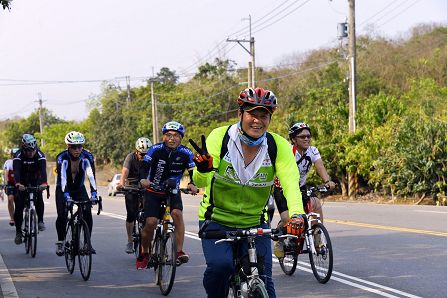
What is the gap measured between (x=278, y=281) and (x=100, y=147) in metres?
65.0

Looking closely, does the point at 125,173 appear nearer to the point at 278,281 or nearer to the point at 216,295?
the point at 278,281

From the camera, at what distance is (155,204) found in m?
10.1

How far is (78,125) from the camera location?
87.6 meters

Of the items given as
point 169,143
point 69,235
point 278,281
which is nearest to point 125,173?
point 69,235

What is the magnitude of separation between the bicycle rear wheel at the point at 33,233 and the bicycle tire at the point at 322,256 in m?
5.06

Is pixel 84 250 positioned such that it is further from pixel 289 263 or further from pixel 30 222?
pixel 30 222

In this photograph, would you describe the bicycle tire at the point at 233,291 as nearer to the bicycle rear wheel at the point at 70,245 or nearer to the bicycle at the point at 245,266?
the bicycle at the point at 245,266

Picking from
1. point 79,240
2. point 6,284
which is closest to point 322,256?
point 79,240

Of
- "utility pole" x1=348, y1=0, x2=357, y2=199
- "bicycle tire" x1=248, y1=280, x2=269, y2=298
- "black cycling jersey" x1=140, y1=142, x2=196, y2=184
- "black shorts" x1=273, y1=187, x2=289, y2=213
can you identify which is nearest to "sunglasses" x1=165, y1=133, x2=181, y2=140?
"black cycling jersey" x1=140, y1=142, x2=196, y2=184

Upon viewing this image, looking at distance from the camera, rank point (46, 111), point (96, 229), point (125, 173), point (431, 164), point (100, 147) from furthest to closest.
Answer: point (46, 111), point (100, 147), point (431, 164), point (96, 229), point (125, 173)

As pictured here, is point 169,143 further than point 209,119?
No

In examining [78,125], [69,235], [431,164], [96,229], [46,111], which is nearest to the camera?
[69,235]

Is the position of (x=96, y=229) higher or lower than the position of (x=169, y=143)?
lower

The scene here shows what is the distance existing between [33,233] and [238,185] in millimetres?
8038
